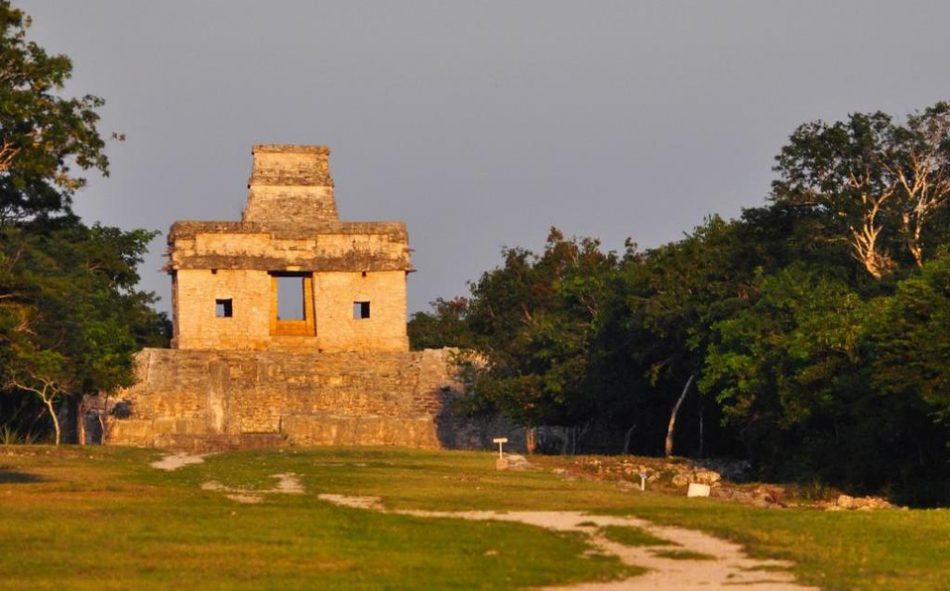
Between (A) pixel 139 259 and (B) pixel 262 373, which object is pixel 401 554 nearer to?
(B) pixel 262 373

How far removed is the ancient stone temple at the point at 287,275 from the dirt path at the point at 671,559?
1231 inches

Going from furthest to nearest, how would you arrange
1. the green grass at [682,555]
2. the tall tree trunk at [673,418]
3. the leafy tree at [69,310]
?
the tall tree trunk at [673,418], the leafy tree at [69,310], the green grass at [682,555]

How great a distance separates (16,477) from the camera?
30.6 metres

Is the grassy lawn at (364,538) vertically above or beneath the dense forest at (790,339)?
beneath

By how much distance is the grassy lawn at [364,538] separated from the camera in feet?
60.1

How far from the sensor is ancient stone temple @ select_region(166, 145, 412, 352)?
5606 cm

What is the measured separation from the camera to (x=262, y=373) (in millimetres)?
51531

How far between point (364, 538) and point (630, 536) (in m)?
2.90

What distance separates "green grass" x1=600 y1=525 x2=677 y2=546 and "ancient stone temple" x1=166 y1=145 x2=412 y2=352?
1332 inches

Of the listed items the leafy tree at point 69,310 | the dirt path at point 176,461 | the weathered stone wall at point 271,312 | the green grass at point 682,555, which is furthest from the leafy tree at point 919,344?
the weathered stone wall at point 271,312

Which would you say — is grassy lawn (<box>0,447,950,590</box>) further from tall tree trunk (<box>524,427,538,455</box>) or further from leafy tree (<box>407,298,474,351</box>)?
leafy tree (<box>407,298,474,351</box>)

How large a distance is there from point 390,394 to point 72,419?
26.7ft

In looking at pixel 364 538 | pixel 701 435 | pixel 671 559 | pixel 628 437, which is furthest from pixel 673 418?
pixel 671 559

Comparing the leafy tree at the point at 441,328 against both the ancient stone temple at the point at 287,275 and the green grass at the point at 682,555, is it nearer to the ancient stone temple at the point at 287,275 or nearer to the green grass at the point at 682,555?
the ancient stone temple at the point at 287,275
